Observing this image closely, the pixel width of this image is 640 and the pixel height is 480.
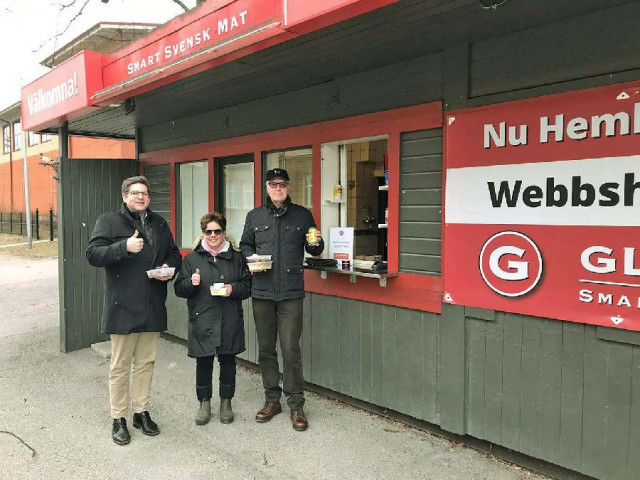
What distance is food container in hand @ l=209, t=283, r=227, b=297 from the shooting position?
341 centimetres

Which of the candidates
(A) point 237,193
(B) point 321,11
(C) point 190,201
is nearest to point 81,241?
(C) point 190,201

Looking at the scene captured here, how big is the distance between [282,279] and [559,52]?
2353mm

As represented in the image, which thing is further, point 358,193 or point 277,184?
point 358,193

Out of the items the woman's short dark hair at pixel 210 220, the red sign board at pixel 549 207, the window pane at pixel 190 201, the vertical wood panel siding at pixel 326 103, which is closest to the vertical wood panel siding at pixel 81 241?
the window pane at pixel 190 201

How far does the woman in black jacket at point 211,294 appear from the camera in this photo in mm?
3520

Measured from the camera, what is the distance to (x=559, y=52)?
2.84 metres

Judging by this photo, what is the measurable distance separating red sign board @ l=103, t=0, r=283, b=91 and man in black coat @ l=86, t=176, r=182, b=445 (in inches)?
36.8

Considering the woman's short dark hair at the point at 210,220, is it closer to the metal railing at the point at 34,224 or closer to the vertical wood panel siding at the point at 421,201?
the vertical wood panel siding at the point at 421,201

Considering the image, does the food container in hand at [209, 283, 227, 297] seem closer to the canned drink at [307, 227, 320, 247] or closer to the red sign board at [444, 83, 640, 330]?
the canned drink at [307, 227, 320, 247]

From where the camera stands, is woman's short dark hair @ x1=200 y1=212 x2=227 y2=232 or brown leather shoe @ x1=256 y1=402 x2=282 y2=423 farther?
brown leather shoe @ x1=256 y1=402 x2=282 y2=423

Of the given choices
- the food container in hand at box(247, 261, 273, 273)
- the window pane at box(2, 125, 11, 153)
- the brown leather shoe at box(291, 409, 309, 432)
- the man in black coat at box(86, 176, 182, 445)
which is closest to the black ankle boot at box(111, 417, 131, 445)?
the man in black coat at box(86, 176, 182, 445)

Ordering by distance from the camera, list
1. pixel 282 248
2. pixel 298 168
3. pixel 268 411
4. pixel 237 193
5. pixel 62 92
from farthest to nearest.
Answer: pixel 237 193 → pixel 62 92 → pixel 298 168 → pixel 268 411 → pixel 282 248

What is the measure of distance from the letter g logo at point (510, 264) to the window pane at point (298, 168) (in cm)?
192

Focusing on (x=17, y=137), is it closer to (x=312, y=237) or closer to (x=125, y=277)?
(x=125, y=277)
